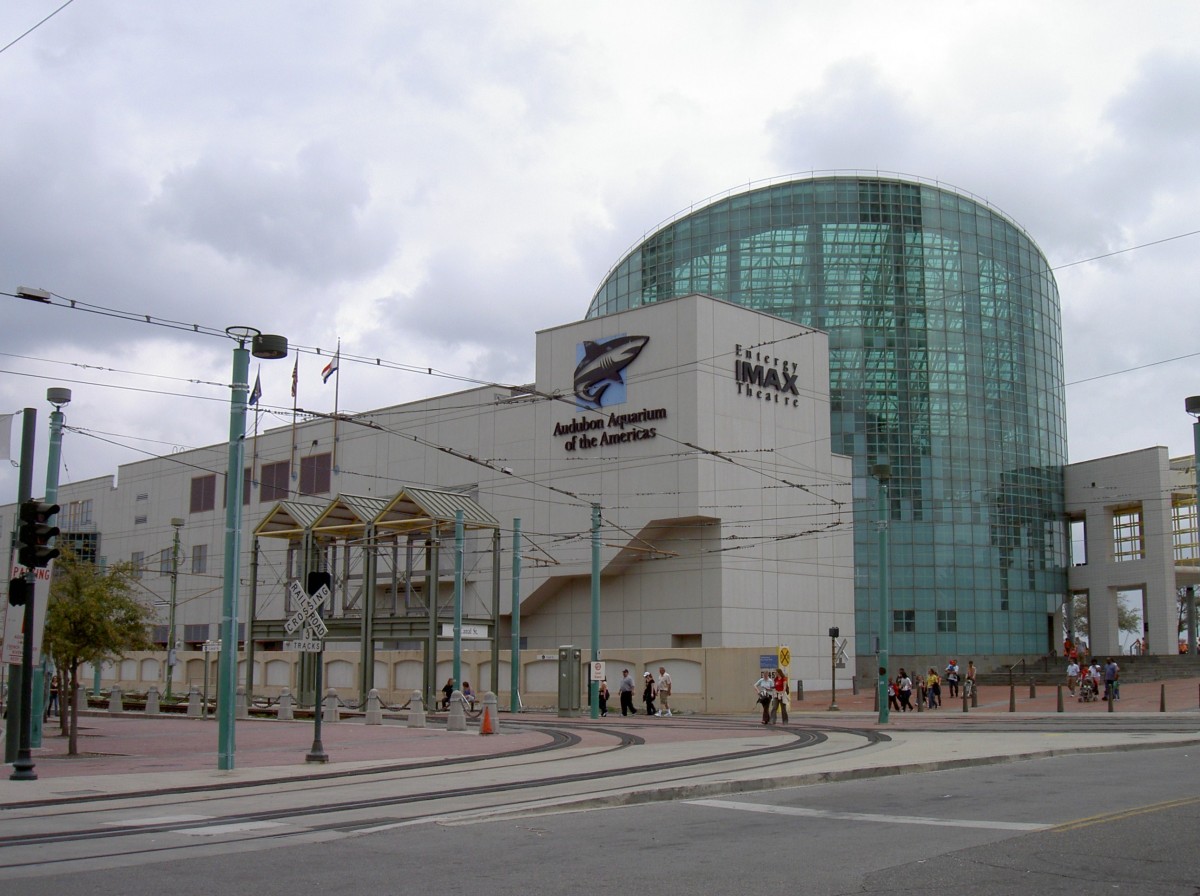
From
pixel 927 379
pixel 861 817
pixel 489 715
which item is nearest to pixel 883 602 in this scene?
pixel 489 715

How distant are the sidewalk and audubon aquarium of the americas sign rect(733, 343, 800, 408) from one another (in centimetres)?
1711

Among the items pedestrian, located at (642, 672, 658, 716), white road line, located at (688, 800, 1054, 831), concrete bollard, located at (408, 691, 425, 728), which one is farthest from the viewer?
pedestrian, located at (642, 672, 658, 716)

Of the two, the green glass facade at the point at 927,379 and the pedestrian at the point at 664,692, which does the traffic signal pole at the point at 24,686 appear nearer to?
the pedestrian at the point at 664,692

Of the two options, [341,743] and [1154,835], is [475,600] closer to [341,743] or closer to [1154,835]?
[341,743]

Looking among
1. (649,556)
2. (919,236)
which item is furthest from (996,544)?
(649,556)

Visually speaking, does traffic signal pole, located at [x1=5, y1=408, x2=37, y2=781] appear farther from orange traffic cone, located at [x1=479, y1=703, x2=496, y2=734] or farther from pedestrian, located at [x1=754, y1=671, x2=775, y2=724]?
pedestrian, located at [x1=754, y1=671, x2=775, y2=724]

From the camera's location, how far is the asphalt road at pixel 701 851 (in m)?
9.02

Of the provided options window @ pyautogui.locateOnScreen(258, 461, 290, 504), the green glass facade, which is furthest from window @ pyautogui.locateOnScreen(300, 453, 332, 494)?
the green glass facade

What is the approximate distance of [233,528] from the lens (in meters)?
20.4

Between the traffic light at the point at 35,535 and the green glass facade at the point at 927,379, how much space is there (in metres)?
57.8

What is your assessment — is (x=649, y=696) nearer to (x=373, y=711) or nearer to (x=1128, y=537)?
(x=373, y=711)

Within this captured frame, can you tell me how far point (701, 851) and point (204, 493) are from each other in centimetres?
7540

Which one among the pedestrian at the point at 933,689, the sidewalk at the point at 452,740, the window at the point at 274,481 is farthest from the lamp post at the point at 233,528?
the window at the point at 274,481

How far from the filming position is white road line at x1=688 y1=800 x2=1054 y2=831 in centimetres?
1170
